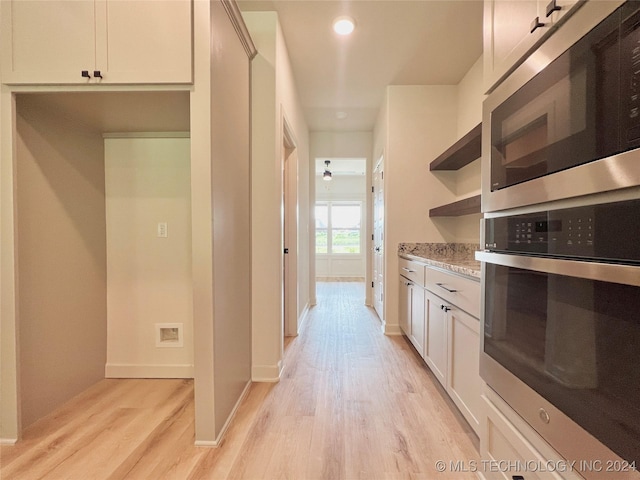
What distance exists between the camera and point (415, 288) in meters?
A: 2.58

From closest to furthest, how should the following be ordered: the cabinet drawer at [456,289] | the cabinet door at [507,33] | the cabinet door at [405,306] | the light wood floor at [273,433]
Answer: the cabinet door at [507,33]
the light wood floor at [273,433]
the cabinet drawer at [456,289]
the cabinet door at [405,306]

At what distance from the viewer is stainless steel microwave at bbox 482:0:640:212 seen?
0.61 metres

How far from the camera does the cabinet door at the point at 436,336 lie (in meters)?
1.89

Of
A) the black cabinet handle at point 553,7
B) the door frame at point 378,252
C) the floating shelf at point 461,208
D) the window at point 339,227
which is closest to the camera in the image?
the black cabinet handle at point 553,7

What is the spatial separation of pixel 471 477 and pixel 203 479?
3.97 feet

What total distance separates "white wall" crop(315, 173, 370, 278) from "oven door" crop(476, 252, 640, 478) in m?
6.47

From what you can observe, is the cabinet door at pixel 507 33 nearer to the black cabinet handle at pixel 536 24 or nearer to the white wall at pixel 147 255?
the black cabinet handle at pixel 536 24

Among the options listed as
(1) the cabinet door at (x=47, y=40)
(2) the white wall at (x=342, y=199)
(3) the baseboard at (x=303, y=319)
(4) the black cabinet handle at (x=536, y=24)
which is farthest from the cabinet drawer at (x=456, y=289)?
(2) the white wall at (x=342, y=199)

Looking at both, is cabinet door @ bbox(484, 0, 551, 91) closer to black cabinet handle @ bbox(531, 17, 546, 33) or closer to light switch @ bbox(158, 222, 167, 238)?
black cabinet handle @ bbox(531, 17, 546, 33)

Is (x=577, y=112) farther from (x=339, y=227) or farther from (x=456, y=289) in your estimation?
(x=339, y=227)

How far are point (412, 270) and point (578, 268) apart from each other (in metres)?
1.99

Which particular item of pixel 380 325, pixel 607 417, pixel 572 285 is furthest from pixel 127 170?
pixel 380 325

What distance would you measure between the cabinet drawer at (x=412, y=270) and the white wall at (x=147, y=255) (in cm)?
183

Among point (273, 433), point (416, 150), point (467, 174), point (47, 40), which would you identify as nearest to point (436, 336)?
point (273, 433)
